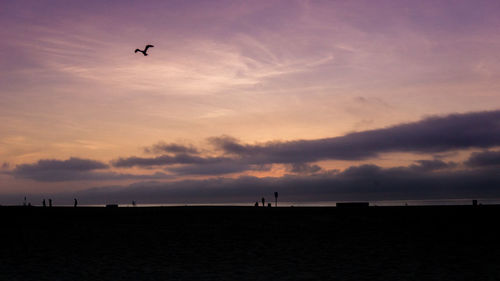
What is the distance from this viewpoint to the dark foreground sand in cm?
2158

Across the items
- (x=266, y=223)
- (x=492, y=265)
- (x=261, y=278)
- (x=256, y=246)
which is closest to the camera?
(x=261, y=278)

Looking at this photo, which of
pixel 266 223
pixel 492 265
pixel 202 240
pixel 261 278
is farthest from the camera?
pixel 266 223

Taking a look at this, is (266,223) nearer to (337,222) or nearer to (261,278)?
(337,222)

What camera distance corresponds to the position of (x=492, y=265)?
23.0 metres

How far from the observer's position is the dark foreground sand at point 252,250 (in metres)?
21.6

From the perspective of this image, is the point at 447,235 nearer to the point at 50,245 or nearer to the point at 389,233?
the point at 389,233

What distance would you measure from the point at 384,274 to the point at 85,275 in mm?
11817

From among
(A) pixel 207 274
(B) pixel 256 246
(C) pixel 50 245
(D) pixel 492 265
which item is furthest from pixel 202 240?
(D) pixel 492 265

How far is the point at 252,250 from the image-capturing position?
28.3 m

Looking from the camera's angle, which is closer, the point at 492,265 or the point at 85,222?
the point at 492,265

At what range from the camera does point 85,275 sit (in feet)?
69.5

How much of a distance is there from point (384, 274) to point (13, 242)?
21361mm

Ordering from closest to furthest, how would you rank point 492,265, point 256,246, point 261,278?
point 261,278 → point 492,265 → point 256,246

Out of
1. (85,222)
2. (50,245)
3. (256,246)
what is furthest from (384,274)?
(85,222)
